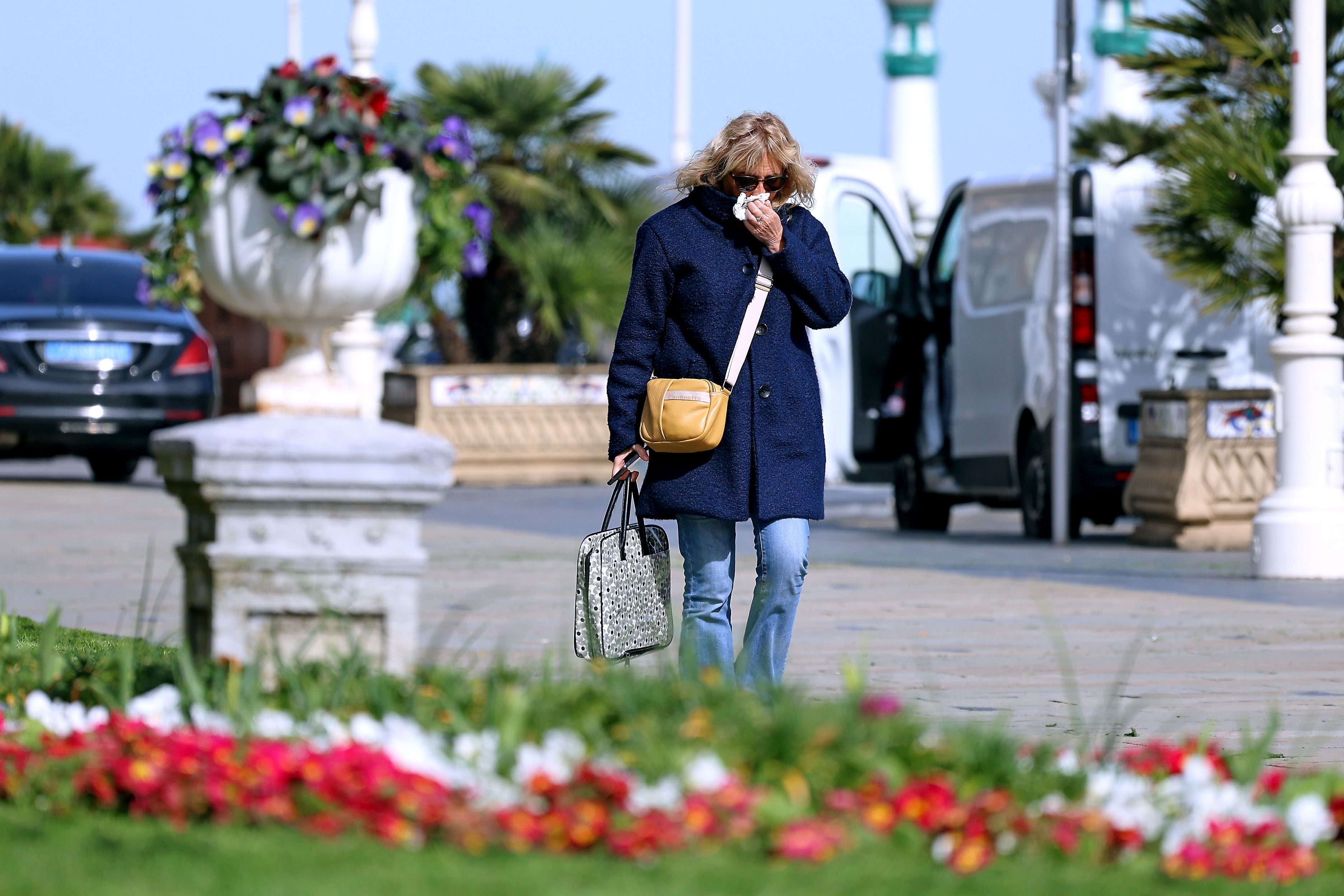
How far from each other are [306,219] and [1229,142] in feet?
30.0

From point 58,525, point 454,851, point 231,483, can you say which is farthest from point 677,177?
point 58,525

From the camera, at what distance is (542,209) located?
82.4 feet

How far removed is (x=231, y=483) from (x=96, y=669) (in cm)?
79

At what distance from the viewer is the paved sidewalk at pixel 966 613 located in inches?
248

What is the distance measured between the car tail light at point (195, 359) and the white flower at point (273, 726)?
44.8ft

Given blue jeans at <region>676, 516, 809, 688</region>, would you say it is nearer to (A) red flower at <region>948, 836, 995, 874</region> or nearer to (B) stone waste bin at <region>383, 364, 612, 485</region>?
(A) red flower at <region>948, 836, 995, 874</region>

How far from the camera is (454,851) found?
342 centimetres

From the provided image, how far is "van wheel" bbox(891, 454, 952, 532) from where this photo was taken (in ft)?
49.3

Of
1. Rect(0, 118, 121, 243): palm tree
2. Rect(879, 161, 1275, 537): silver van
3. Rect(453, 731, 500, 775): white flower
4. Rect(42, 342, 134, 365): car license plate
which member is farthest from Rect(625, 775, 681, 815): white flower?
Rect(0, 118, 121, 243): palm tree

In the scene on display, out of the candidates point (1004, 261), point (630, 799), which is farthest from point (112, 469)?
point (630, 799)

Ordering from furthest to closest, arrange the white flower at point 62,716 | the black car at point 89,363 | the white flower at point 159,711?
the black car at point 89,363 < the white flower at point 62,716 < the white flower at point 159,711

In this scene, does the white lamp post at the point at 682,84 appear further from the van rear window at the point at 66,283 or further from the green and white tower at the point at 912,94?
the green and white tower at the point at 912,94

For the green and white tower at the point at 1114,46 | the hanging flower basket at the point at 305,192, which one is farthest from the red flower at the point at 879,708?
the green and white tower at the point at 1114,46

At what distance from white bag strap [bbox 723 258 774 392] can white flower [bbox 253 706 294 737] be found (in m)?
1.87
